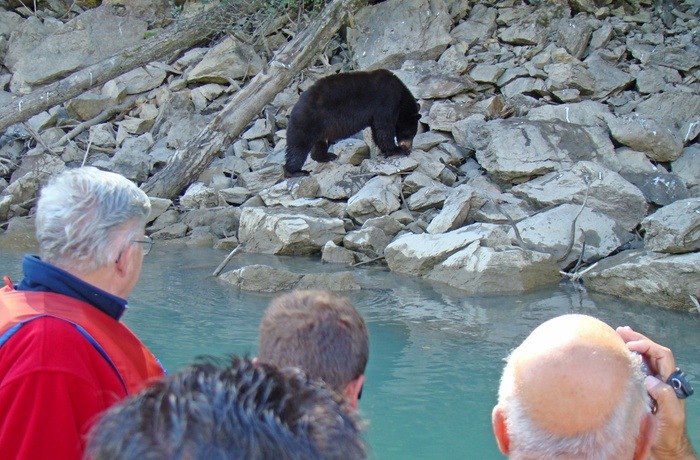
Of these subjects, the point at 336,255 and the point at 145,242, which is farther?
the point at 336,255

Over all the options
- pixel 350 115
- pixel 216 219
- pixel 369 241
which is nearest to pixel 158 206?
pixel 216 219

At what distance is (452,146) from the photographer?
9.97 m

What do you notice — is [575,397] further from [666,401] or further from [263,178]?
[263,178]

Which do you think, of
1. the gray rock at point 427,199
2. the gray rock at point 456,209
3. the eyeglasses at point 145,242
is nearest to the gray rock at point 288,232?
the gray rock at point 427,199

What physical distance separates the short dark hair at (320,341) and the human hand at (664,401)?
0.64 m

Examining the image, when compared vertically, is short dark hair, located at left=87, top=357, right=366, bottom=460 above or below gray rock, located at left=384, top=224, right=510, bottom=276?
above

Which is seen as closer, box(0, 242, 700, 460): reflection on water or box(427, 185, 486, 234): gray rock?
box(0, 242, 700, 460): reflection on water

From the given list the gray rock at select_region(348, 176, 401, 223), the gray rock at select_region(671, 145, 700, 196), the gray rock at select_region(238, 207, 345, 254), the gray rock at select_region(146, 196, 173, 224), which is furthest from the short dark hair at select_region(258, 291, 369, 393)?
the gray rock at select_region(146, 196, 173, 224)

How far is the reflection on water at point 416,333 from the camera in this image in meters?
4.03

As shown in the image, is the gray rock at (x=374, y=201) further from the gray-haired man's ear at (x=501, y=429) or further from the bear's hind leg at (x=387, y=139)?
the gray-haired man's ear at (x=501, y=429)

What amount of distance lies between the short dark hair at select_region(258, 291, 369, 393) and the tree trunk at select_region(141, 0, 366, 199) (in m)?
8.40

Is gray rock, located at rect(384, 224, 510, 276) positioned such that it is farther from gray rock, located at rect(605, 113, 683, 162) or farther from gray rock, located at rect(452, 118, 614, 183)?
gray rock, located at rect(605, 113, 683, 162)

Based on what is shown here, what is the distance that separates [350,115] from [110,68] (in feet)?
13.7

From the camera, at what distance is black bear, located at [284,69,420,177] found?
9.54 metres
